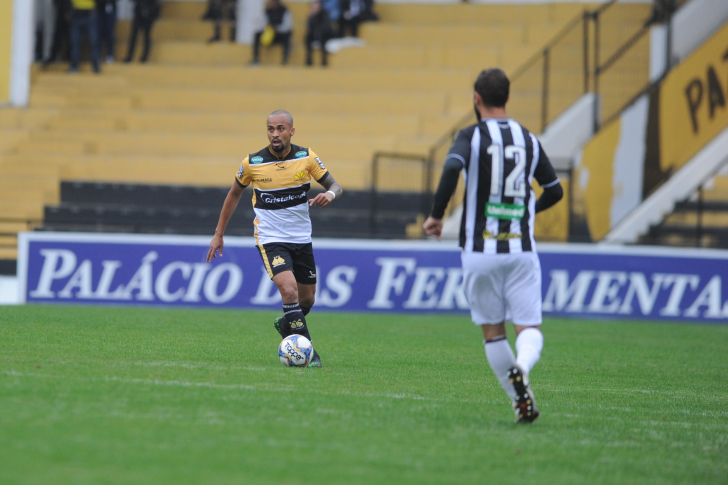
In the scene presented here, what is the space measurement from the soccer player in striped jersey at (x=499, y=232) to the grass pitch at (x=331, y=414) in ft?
1.85

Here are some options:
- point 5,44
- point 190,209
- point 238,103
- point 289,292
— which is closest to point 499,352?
point 289,292

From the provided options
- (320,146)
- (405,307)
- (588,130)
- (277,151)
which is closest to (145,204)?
(320,146)

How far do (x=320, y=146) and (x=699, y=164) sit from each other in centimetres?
795

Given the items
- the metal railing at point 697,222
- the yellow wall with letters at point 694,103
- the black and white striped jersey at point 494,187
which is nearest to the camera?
the black and white striped jersey at point 494,187

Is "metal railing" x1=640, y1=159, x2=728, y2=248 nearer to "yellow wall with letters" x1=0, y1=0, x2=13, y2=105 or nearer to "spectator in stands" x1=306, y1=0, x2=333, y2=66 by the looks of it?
"spectator in stands" x1=306, y1=0, x2=333, y2=66

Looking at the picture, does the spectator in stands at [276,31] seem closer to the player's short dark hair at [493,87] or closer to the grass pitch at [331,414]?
the grass pitch at [331,414]

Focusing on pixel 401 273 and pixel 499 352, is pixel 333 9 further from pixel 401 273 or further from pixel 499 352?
pixel 499 352

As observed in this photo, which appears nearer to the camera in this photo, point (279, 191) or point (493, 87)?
point (493, 87)

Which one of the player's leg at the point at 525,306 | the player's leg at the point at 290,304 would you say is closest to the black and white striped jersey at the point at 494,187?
the player's leg at the point at 525,306

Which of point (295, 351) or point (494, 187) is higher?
point (494, 187)

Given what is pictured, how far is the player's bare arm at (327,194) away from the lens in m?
8.43

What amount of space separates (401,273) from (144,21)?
39.0ft

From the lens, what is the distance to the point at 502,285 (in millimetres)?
6395

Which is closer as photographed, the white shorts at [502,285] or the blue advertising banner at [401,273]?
the white shorts at [502,285]
